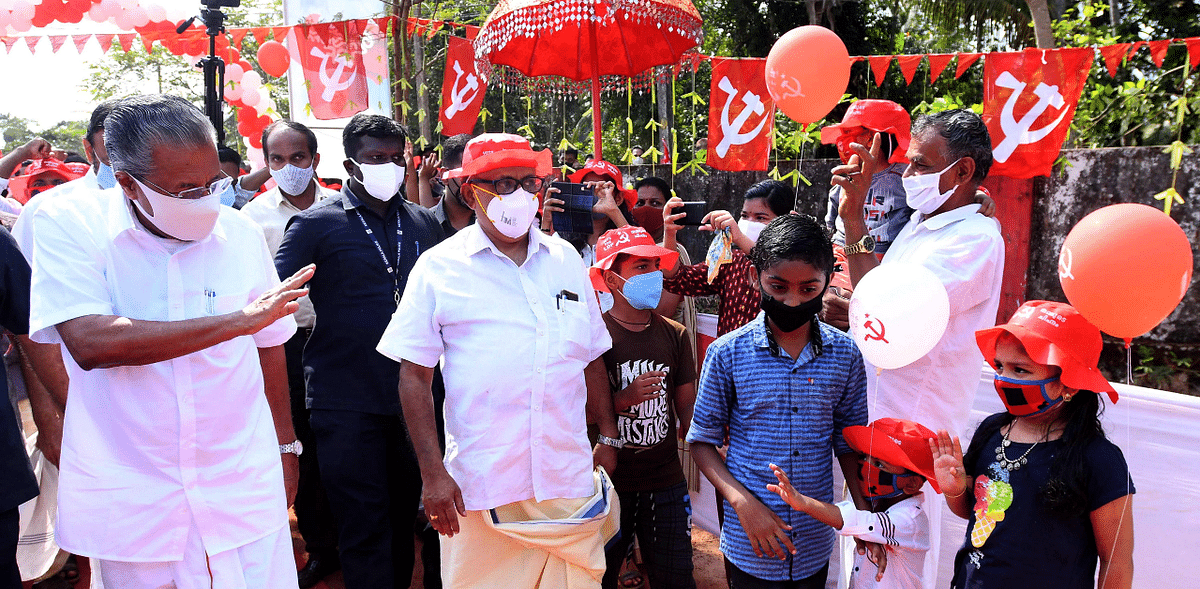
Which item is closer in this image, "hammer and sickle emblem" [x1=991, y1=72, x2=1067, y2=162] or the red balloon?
"hammer and sickle emblem" [x1=991, y1=72, x2=1067, y2=162]

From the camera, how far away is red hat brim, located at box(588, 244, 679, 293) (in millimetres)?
3287

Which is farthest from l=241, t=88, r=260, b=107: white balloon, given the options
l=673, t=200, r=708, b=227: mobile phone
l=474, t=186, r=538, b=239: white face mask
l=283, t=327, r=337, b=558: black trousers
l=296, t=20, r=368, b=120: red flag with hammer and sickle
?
l=474, t=186, r=538, b=239: white face mask

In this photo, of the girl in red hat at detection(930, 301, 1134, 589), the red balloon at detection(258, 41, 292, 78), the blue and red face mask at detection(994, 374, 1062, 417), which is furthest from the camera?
the red balloon at detection(258, 41, 292, 78)

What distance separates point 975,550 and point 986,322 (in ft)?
2.91

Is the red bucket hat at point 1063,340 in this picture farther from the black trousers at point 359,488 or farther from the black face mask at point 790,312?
the black trousers at point 359,488

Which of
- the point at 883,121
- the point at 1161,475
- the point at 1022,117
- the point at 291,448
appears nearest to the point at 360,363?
the point at 291,448

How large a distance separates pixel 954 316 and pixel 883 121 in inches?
34.6

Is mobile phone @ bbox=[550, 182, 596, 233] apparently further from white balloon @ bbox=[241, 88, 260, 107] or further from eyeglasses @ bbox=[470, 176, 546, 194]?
white balloon @ bbox=[241, 88, 260, 107]

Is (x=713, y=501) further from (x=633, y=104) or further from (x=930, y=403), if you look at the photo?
(x=633, y=104)

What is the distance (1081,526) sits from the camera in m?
2.30

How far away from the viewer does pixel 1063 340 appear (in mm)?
2324

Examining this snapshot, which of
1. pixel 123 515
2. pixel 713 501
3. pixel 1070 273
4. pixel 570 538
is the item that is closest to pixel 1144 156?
pixel 713 501

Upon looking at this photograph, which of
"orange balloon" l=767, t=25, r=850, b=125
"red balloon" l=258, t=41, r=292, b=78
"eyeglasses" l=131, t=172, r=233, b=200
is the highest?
"red balloon" l=258, t=41, r=292, b=78

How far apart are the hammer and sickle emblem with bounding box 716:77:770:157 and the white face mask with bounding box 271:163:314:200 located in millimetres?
4351
